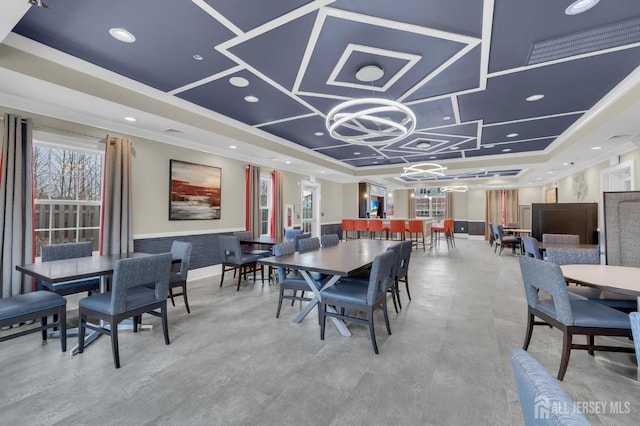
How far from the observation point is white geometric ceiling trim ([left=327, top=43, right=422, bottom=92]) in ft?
8.39

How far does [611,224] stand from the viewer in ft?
11.1

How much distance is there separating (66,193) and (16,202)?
2.21 feet

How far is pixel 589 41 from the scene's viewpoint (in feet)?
7.89

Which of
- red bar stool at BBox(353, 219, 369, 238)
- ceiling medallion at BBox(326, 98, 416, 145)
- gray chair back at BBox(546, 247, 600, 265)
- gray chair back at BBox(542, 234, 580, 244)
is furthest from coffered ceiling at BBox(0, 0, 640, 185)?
red bar stool at BBox(353, 219, 369, 238)

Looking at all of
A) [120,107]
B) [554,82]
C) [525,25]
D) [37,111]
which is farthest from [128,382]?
[554,82]

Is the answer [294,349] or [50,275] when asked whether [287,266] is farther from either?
[50,275]

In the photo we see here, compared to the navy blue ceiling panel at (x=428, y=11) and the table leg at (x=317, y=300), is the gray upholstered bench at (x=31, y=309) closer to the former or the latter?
the table leg at (x=317, y=300)

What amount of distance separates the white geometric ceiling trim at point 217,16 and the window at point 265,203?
467 cm

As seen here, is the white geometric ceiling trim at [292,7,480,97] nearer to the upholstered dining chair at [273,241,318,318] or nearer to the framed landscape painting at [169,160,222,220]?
the upholstered dining chair at [273,241,318,318]

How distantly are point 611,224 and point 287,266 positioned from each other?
392 centimetres

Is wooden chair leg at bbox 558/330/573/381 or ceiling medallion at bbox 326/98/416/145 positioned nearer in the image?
wooden chair leg at bbox 558/330/573/381

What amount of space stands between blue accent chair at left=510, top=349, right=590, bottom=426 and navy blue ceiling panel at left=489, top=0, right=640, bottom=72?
2.38 meters

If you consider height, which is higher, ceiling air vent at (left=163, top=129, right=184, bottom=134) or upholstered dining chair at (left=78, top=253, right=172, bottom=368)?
ceiling air vent at (left=163, top=129, right=184, bottom=134)

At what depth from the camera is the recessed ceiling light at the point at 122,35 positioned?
232 cm
